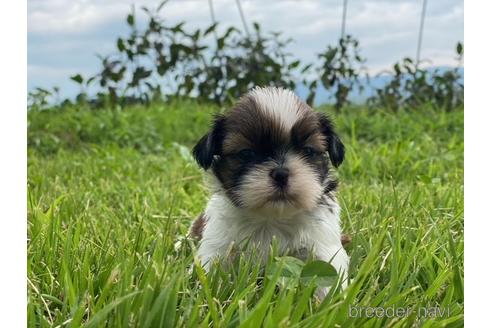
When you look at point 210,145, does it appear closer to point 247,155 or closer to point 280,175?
point 247,155

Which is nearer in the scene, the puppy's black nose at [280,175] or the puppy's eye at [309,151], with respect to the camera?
the puppy's black nose at [280,175]

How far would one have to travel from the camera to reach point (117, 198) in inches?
158

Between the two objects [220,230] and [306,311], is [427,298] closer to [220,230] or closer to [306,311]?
[306,311]

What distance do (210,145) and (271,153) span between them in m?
0.30

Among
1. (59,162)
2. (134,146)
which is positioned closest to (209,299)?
(59,162)

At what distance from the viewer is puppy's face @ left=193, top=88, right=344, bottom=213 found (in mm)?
2291

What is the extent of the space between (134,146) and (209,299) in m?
4.74

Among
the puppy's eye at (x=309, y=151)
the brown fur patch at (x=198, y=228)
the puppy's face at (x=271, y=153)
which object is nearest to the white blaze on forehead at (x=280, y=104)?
the puppy's face at (x=271, y=153)

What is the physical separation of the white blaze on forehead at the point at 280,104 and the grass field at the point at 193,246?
0.50 metres

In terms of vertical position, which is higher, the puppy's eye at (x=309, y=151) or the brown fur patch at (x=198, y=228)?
the puppy's eye at (x=309, y=151)

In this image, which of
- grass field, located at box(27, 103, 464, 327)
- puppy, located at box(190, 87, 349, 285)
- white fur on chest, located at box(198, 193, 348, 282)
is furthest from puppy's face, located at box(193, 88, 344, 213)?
grass field, located at box(27, 103, 464, 327)

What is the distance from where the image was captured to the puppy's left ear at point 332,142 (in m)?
2.61

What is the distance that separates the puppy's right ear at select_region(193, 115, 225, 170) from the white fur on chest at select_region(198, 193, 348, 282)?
165 mm

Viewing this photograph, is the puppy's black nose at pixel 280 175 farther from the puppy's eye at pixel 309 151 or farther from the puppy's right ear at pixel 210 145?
the puppy's right ear at pixel 210 145
